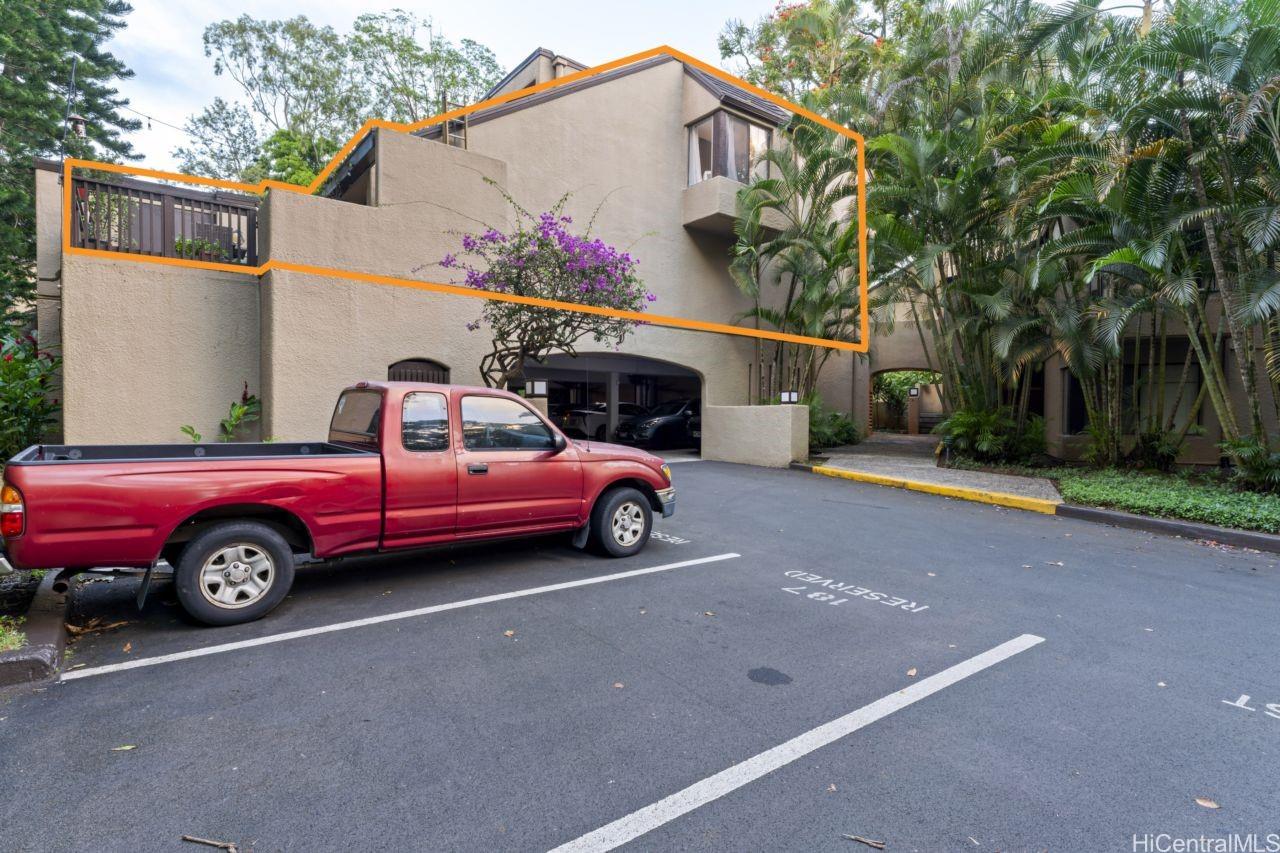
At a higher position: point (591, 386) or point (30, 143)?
point (30, 143)

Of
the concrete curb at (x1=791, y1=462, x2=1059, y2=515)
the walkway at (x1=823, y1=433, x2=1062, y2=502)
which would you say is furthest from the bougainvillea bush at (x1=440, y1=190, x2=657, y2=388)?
the walkway at (x1=823, y1=433, x2=1062, y2=502)

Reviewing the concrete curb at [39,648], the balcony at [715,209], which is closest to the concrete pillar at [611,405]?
the balcony at [715,209]

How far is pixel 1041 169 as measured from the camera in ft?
37.8

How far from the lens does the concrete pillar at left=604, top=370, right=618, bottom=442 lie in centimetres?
1967

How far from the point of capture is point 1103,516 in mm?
9414

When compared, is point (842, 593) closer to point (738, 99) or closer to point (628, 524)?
point (628, 524)

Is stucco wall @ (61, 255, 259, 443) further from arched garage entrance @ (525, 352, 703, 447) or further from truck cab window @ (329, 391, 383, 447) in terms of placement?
arched garage entrance @ (525, 352, 703, 447)

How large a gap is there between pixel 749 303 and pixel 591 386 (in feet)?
18.8

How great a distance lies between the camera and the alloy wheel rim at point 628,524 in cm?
675

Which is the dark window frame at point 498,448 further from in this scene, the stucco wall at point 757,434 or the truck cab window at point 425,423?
the stucco wall at point 757,434

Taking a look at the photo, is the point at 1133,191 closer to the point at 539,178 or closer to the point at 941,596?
the point at 941,596

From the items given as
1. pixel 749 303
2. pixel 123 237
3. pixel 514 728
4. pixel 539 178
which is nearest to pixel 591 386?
pixel 749 303

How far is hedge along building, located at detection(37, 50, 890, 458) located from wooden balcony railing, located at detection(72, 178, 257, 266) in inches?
1.0

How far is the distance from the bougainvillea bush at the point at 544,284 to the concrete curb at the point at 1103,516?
19.8ft
